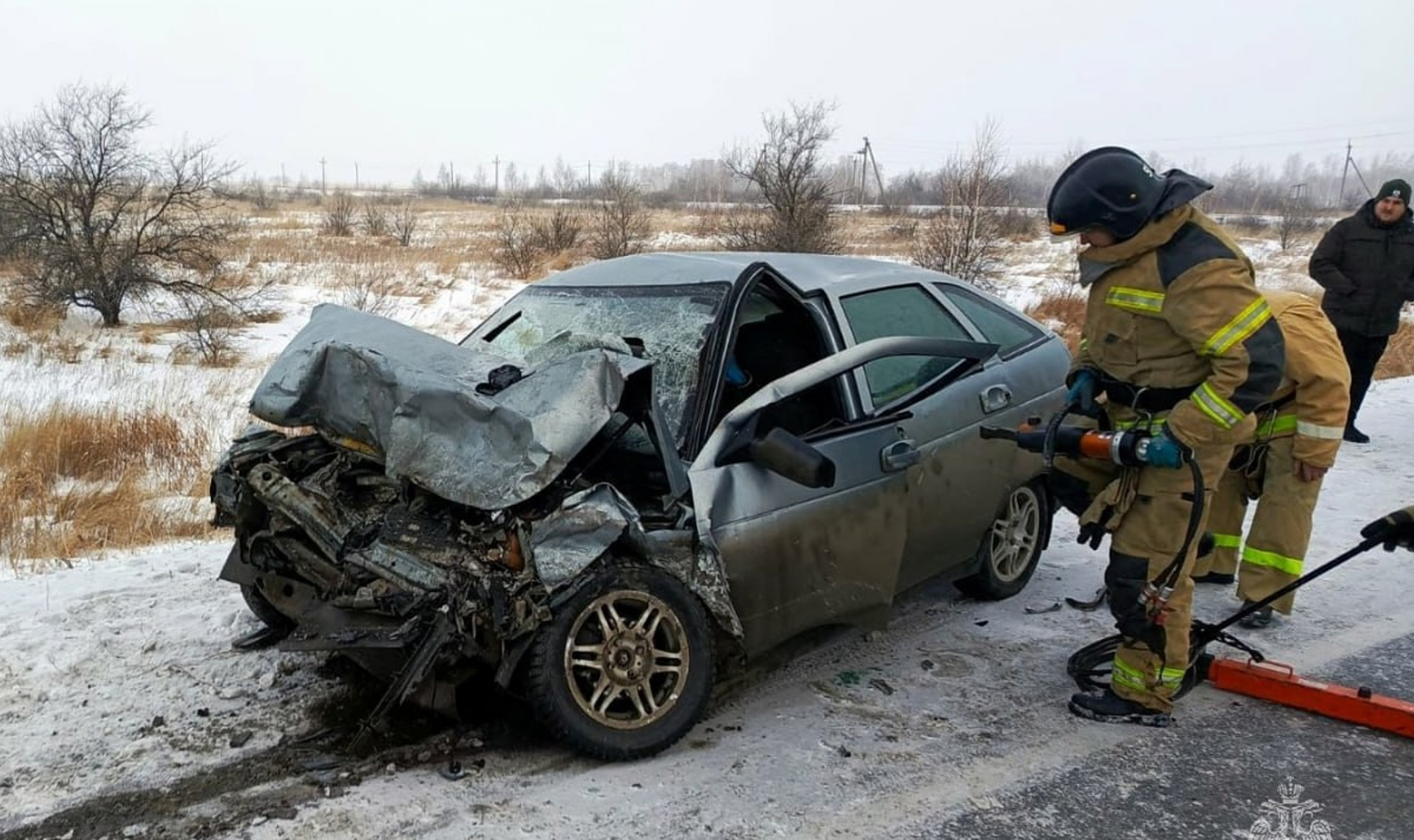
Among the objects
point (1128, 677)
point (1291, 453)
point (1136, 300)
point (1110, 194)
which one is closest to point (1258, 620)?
point (1291, 453)

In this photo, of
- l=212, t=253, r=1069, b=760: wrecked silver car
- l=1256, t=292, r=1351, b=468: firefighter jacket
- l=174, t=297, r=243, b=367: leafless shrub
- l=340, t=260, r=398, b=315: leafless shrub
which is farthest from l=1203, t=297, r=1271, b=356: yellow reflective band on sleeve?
l=340, t=260, r=398, b=315: leafless shrub

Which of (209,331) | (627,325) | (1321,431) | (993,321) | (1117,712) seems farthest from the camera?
(209,331)

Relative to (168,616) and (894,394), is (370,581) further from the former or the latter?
(894,394)

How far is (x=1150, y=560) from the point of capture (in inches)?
132

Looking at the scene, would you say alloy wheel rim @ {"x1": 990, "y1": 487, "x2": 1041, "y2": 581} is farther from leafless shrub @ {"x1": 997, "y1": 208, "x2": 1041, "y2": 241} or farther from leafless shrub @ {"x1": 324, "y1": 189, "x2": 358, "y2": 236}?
leafless shrub @ {"x1": 324, "y1": 189, "x2": 358, "y2": 236}

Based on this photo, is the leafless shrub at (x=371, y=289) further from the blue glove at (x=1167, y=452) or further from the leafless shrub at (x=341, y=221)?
the blue glove at (x=1167, y=452)

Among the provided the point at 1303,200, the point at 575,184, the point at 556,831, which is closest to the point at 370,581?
the point at 556,831

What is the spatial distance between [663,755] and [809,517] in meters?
0.94

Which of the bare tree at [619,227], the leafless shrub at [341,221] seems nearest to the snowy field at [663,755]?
the bare tree at [619,227]

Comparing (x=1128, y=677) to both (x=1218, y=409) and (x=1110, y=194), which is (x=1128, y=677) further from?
(x=1110, y=194)

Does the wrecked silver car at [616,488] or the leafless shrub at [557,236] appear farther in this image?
the leafless shrub at [557,236]

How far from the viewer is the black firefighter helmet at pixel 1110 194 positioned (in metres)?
3.18

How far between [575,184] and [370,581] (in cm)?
8426

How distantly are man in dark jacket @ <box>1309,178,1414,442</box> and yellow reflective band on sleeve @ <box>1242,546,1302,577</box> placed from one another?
12.0 feet
